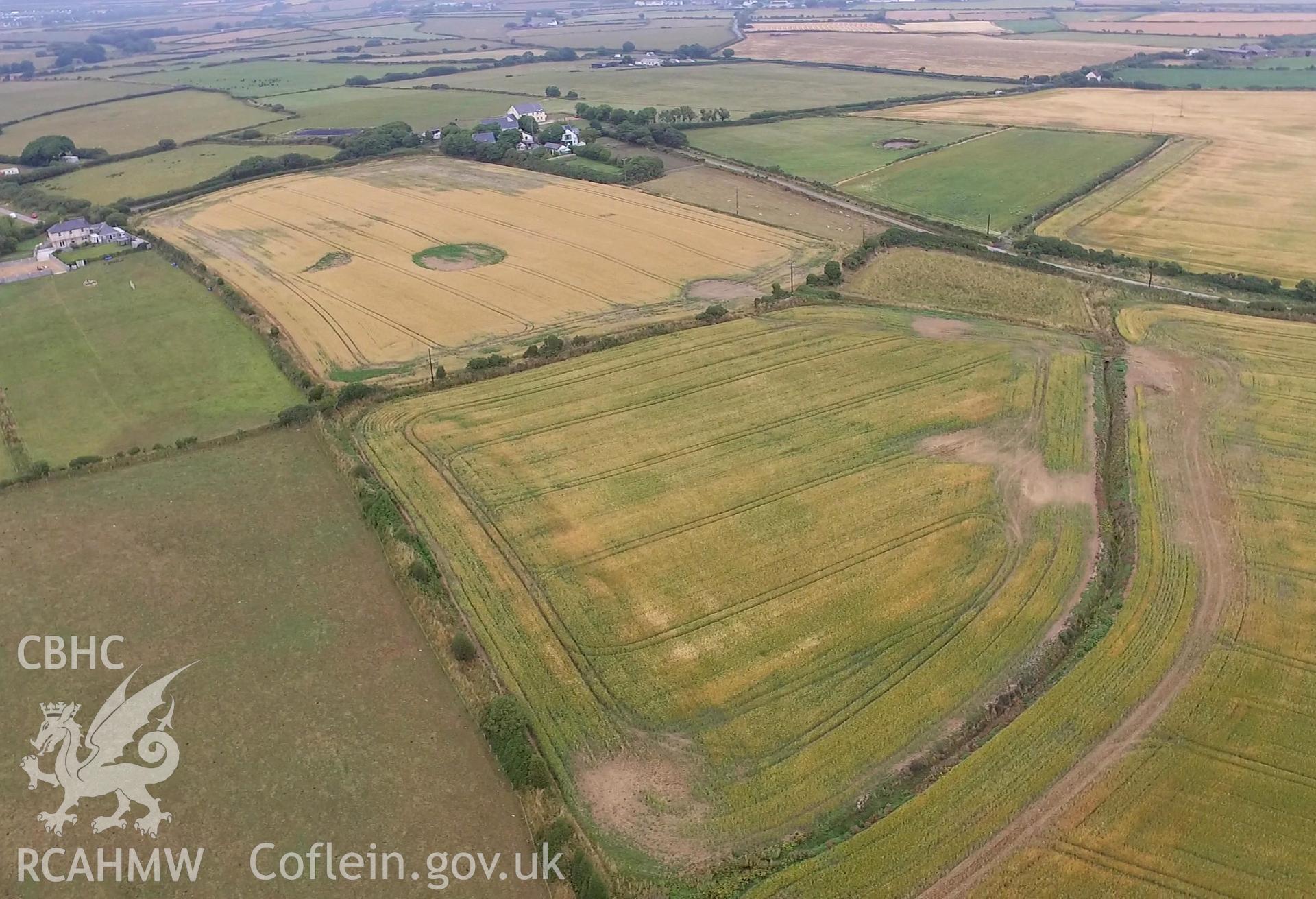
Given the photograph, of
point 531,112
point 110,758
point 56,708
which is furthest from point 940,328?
point 531,112

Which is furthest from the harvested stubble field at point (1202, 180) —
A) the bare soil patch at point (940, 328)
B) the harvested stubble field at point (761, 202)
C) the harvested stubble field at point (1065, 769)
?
the harvested stubble field at point (1065, 769)

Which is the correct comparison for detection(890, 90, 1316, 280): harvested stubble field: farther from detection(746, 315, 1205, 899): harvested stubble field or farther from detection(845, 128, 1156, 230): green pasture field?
detection(746, 315, 1205, 899): harvested stubble field

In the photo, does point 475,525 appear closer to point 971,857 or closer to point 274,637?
point 274,637

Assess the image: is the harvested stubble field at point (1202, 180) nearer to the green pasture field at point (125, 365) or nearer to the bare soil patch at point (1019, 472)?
the bare soil patch at point (1019, 472)

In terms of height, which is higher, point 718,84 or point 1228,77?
point 1228,77

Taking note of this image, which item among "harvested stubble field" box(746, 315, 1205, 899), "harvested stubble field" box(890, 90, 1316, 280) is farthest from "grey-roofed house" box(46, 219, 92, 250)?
"harvested stubble field" box(890, 90, 1316, 280)

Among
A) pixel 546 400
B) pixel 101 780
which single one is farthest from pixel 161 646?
pixel 546 400

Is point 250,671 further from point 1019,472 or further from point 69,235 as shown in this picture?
point 69,235
